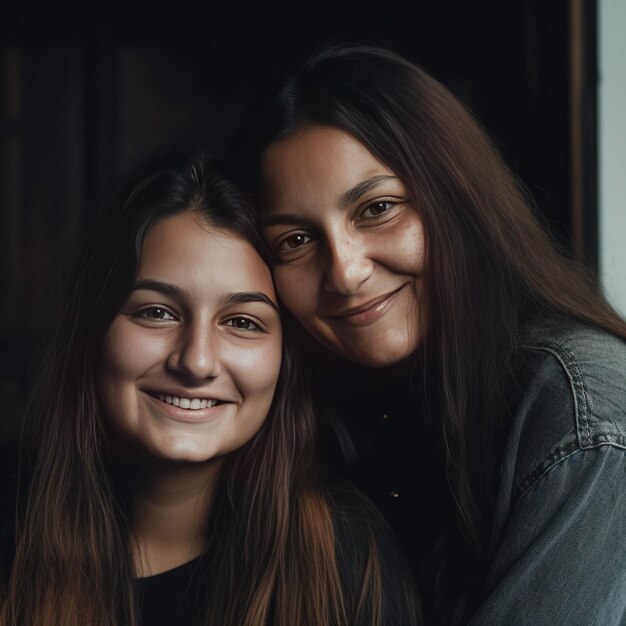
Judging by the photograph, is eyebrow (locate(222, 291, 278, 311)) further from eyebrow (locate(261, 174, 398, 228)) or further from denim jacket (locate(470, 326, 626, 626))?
denim jacket (locate(470, 326, 626, 626))

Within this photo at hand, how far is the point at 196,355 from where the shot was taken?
4.83 feet

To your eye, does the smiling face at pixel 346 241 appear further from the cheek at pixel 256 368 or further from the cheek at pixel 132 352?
the cheek at pixel 132 352

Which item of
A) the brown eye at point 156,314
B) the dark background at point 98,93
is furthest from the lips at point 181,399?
the dark background at point 98,93

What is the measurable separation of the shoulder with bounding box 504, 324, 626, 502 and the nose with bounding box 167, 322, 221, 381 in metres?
0.51

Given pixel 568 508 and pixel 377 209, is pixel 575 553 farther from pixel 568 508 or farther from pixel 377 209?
pixel 377 209

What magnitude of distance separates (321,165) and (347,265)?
0.18m

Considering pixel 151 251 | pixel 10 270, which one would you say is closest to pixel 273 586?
pixel 151 251

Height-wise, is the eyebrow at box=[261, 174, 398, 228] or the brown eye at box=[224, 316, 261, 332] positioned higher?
the eyebrow at box=[261, 174, 398, 228]

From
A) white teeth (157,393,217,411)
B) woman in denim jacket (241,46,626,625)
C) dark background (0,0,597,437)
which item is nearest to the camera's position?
woman in denim jacket (241,46,626,625)

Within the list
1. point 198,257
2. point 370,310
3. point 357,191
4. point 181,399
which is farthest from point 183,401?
point 357,191

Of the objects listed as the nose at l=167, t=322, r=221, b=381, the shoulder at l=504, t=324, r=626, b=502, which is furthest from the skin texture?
the shoulder at l=504, t=324, r=626, b=502

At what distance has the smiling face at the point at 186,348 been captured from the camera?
1.50 m

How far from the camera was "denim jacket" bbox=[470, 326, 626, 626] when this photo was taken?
49.9 inches

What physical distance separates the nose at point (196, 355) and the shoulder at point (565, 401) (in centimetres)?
51
